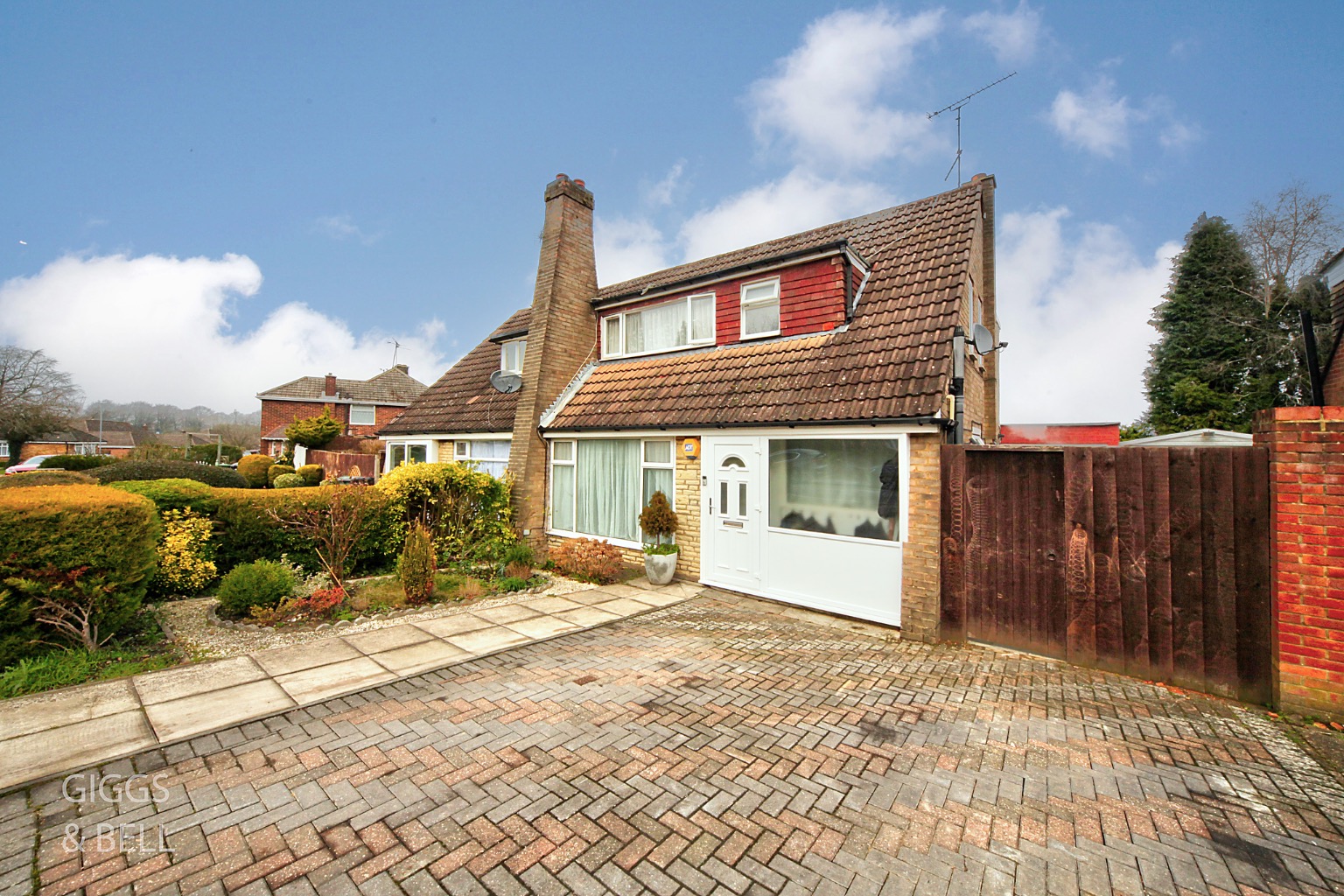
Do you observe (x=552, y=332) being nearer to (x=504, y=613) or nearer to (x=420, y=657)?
(x=504, y=613)

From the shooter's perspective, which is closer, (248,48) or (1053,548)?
(1053,548)

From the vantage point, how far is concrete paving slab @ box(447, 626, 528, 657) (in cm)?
625

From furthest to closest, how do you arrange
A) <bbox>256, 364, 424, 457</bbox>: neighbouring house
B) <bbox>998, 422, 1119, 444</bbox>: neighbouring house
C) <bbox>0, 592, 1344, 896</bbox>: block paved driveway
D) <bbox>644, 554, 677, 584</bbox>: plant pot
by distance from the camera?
<bbox>256, 364, 424, 457</bbox>: neighbouring house < <bbox>998, 422, 1119, 444</bbox>: neighbouring house < <bbox>644, 554, 677, 584</bbox>: plant pot < <bbox>0, 592, 1344, 896</bbox>: block paved driveway

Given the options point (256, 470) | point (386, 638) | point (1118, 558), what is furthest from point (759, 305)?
point (256, 470)

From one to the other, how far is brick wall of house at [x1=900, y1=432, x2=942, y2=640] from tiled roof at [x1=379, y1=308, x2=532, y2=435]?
894cm

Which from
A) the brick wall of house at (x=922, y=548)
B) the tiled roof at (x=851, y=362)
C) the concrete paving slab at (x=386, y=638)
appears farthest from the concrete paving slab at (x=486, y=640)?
the brick wall of house at (x=922, y=548)

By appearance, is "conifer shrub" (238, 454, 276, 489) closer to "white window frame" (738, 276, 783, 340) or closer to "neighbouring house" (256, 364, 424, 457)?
"neighbouring house" (256, 364, 424, 457)

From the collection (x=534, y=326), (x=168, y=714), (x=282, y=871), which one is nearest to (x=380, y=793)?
(x=282, y=871)

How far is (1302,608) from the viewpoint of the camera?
459 centimetres

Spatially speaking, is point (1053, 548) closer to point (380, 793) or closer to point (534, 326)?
point (380, 793)

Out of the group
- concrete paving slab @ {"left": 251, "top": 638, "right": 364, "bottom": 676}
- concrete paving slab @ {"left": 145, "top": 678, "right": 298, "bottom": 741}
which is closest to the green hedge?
concrete paving slab @ {"left": 251, "top": 638, "right": 364, "bottom": 676}

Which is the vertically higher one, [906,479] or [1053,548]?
[906,479]

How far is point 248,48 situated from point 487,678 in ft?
41.1

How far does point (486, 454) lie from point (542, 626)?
7116 mm
